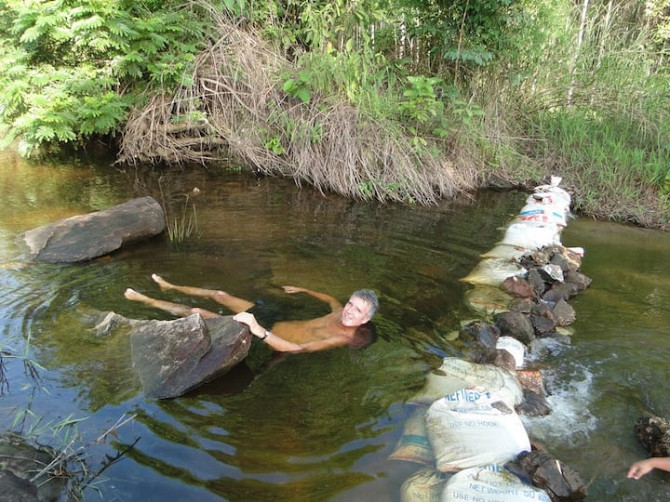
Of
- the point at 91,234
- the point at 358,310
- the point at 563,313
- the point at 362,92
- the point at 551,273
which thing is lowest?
the point at 563,313

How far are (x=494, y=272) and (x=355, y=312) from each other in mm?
1817

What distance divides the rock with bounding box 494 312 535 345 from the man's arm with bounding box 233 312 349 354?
1243mm

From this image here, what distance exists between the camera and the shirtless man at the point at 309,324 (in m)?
3.76

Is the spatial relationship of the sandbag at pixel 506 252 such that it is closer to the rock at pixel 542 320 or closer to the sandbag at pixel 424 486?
the rock at pixel 542 320

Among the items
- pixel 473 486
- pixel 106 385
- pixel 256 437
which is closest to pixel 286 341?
pixel 256 437

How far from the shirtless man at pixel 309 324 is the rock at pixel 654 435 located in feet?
6.03

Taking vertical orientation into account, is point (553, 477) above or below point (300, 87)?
below

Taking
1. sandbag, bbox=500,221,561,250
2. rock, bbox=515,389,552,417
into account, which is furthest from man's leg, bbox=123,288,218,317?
sandbag, bbox=500,221,561,250

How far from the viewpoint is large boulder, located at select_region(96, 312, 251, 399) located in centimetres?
322

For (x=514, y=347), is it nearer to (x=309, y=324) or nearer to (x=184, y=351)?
(x=309, y=324)

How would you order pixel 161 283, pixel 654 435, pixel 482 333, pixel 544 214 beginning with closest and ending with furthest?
1. pixel 654 435
2. pixel 482 333
3. pixel 161 283
4. pixel 544 214

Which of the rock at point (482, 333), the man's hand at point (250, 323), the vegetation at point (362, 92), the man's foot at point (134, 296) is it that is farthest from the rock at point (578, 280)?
the man's foot at point (134, 296)

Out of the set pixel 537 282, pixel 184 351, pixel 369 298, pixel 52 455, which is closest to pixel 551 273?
pixel 537 282

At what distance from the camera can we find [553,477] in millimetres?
2562
